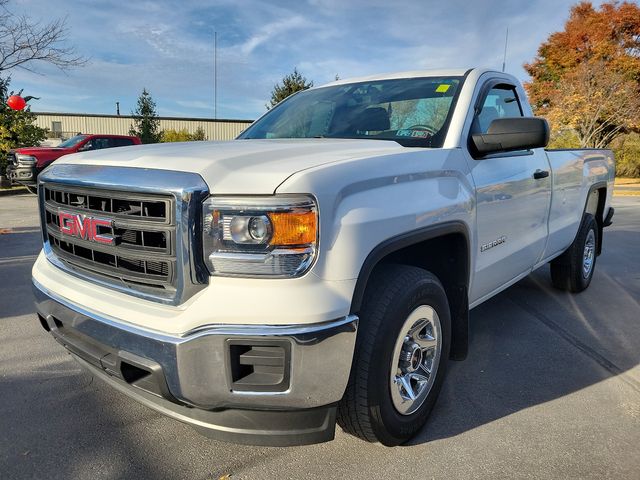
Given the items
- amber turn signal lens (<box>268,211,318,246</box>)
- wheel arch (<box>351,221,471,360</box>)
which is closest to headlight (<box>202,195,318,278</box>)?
amber turn signal lens (<box>268,211,318,246</box>)

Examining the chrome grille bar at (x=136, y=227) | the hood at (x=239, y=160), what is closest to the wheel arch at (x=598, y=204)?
the hood at (x=239, y=160)

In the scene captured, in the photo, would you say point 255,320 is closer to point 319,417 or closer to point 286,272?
point 286,272

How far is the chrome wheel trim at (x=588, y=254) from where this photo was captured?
193 inches

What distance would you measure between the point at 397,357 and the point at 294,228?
32.5 inches

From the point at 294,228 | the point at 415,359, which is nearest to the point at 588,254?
the point at 415,359

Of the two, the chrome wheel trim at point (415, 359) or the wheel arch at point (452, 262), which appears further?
the wheel arch at point (452, 262)

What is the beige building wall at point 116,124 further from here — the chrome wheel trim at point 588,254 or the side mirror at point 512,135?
the side mirror at point 512,135

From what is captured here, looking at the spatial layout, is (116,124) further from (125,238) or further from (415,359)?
(415,359)

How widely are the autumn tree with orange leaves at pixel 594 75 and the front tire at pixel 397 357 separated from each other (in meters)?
21.9

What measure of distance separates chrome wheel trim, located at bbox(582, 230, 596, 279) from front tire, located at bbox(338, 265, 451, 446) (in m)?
3.16

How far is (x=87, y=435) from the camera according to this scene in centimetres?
237

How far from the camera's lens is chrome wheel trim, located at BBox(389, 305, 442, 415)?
215 cm

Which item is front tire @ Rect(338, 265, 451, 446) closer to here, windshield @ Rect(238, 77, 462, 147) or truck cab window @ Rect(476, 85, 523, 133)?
windshield @ Rect(238, 77, 462, 147)

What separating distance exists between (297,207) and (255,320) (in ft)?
1.38
